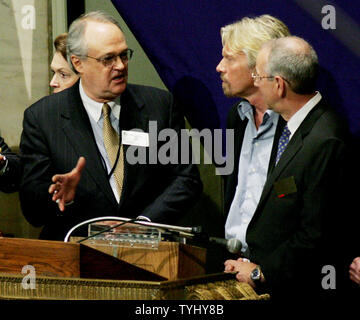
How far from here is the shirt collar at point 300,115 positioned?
290 cm

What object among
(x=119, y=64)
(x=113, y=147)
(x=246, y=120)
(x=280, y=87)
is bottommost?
(x=113, y=147)

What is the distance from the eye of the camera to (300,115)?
291cm

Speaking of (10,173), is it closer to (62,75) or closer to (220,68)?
(62,75)

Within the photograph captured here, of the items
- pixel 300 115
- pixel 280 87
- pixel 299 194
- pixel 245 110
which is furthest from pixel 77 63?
pixel 299 194

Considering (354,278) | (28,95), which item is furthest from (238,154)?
(28,95)

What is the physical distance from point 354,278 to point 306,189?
0.42m

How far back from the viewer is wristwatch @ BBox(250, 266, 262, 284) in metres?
2.79

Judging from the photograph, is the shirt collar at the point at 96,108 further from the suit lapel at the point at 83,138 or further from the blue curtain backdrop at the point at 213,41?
the blue curtain backdrop at the point at 213,41

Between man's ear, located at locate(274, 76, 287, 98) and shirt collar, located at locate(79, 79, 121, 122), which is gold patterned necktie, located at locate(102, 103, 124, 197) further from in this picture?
man's ear, located at locate(274, 76, 287, 98)

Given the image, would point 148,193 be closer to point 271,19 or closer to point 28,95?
point 271,19

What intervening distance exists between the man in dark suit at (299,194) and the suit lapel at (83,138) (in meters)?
0.74

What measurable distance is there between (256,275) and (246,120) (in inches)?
36.4

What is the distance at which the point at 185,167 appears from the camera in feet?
11.0

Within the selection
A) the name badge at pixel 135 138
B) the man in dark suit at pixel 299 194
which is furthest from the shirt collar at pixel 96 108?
the man in dark suit at pixel 299 194
